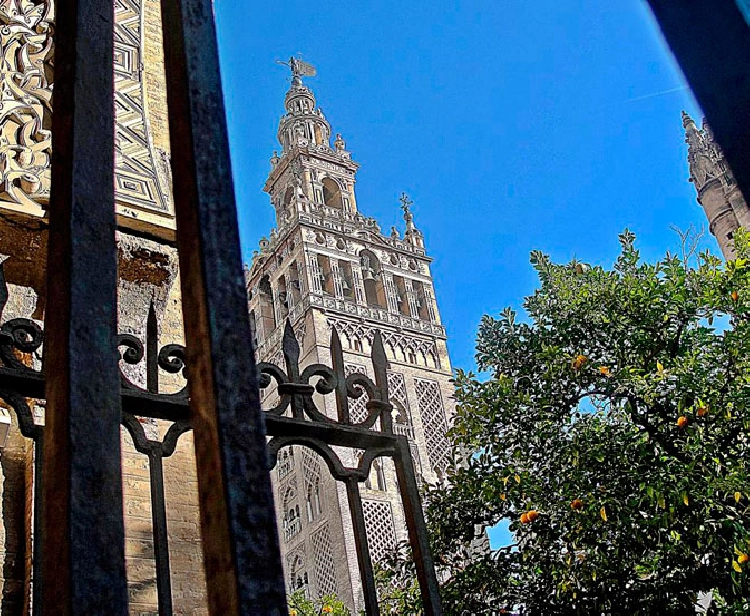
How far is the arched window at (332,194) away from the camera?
32.9m

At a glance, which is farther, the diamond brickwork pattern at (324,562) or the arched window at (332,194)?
the arched window at (332,194)

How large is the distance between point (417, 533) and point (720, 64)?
6.58 ft

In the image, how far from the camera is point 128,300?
3.81 meters

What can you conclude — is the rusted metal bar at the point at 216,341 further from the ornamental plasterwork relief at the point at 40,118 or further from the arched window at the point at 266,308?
the arched window at the point at 266,308

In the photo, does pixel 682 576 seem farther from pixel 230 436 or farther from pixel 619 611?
pixel 230 436

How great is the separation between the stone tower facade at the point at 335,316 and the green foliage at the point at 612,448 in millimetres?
16802

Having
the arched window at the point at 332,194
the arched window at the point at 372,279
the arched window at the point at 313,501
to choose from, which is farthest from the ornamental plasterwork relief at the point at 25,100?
the arched window at the point at 332,194

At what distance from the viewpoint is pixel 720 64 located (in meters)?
1.04

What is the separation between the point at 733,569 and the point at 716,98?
5.70m

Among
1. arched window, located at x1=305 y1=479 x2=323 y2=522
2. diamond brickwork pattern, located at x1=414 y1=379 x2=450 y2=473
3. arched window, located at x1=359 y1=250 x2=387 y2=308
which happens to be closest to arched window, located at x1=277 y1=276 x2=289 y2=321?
arched window, located at x1=359 y1=250 x2=387 y2=308

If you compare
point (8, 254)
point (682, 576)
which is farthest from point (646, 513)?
point (8, 254)

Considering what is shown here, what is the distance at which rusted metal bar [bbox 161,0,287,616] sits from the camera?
0.93m

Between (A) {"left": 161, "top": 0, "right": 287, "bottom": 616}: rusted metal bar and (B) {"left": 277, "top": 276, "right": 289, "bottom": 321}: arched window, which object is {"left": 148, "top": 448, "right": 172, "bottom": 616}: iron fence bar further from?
(B) {"left": 277, "top": 276, "right": 289, "bottom": 321}: arched window

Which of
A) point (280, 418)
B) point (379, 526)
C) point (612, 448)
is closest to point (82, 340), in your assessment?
point (280, 418)
